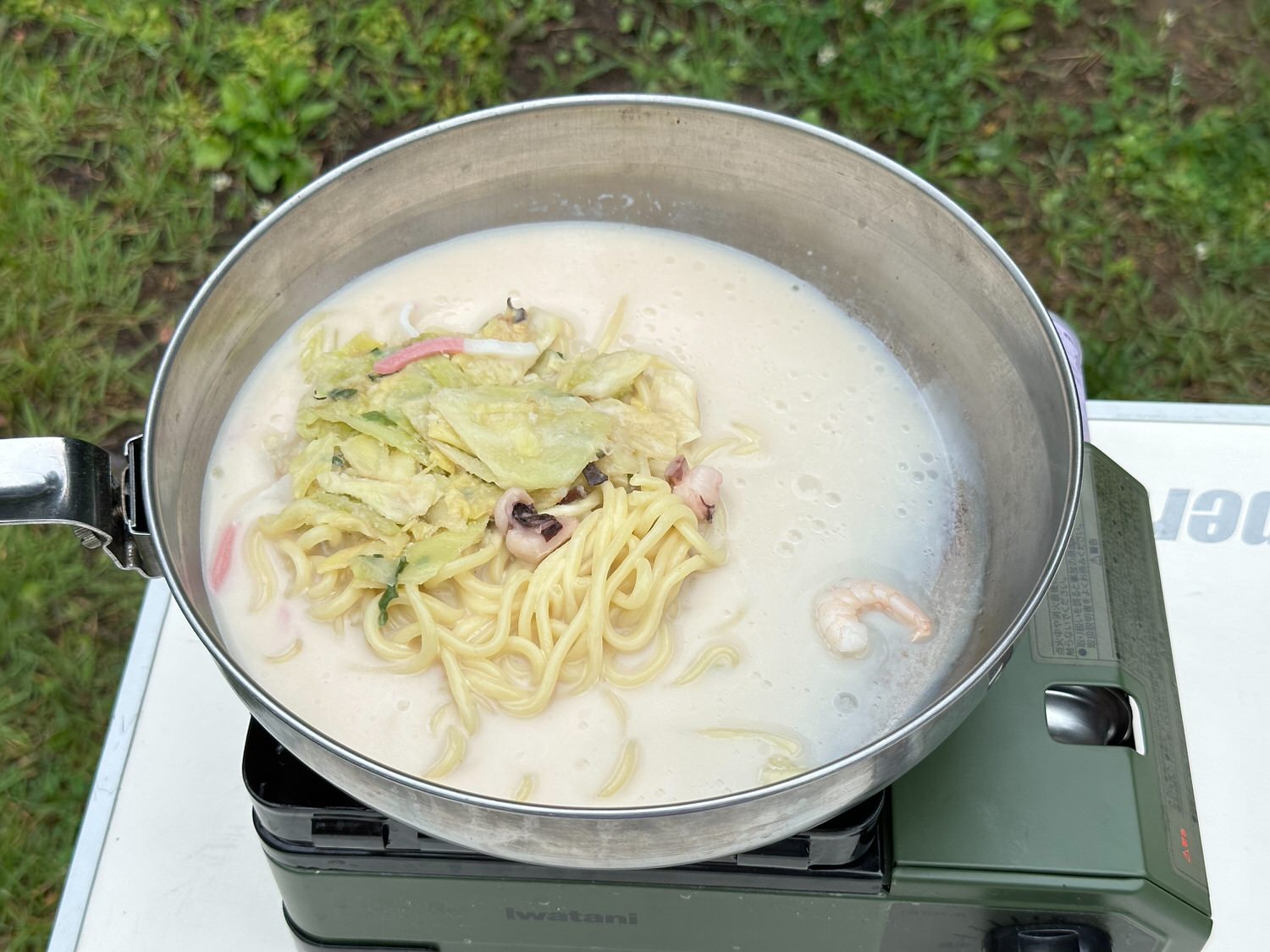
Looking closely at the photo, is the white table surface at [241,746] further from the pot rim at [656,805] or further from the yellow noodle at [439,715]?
the pot rim at [656,805]

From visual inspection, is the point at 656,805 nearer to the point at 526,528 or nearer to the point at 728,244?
the point at 526,528

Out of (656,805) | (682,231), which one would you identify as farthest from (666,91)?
(656,805)

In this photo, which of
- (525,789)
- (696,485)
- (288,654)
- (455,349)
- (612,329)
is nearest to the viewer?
(525,789)

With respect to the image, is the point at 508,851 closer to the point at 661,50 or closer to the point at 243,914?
the point at 243,914

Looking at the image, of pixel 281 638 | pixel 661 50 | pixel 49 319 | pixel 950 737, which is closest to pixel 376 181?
pixel 281 638

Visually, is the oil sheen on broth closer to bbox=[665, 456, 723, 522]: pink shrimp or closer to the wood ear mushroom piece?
bbox=[665, 456, 723, 522]: pink shrimp

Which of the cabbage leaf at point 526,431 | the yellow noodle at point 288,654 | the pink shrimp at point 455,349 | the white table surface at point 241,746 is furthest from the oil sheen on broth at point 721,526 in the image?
the white table surface at point 241,746

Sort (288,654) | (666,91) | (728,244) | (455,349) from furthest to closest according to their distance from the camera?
(666,91)
(728,244)
(455,349)
(288,654)

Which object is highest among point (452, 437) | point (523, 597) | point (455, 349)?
point (455, 349)
